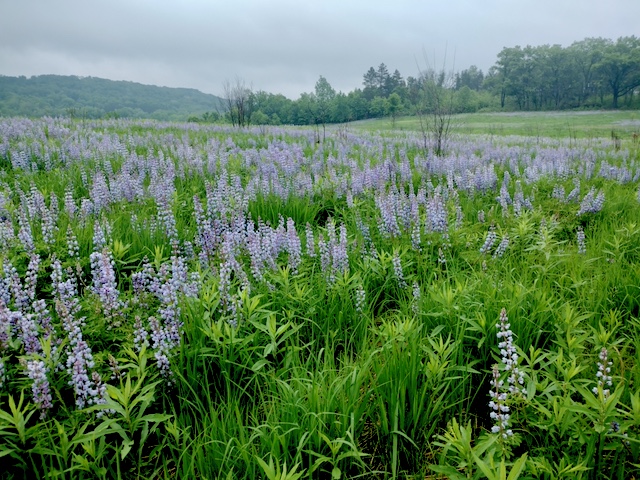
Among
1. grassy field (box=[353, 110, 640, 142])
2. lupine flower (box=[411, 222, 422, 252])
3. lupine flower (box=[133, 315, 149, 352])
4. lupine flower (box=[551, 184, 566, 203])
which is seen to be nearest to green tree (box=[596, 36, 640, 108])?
grassy field (box=[353, 110, 640, 142])

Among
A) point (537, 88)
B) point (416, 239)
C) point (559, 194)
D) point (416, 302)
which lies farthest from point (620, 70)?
point (416, 302)

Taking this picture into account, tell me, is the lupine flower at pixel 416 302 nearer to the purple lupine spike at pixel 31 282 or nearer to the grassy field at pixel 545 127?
the purple lupine spike at pixel 31 282

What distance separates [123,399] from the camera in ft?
7.39

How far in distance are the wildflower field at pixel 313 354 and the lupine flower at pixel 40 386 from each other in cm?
1

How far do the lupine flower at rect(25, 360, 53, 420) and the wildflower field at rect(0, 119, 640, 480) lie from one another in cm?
1

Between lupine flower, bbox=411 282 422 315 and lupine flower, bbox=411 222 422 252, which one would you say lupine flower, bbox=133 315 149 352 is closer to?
lupine flower, bbox=411 282 422 315

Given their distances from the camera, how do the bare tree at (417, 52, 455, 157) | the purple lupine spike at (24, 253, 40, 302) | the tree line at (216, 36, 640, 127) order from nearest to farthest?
1. the purple lupine spike at (24, 253, 40, 302)
2. the bare tree at (417, 52, 455, 157)
3. the tree line at (216, 36, 640, 127)

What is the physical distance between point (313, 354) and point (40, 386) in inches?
70.5

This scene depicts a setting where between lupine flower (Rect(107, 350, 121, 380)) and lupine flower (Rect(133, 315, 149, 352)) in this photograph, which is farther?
lupine flower (Rect(133, 315, 149, 352))

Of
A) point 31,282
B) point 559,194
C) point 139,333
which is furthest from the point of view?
point 559,194

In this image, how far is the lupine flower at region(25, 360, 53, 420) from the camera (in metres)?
2.23

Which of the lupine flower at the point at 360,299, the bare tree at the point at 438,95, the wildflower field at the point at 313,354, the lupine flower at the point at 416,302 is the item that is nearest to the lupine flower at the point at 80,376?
the wildflower field at the point at 313,354

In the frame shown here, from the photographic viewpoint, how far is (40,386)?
2.30 m

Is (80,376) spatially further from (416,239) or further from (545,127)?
(545,127)
